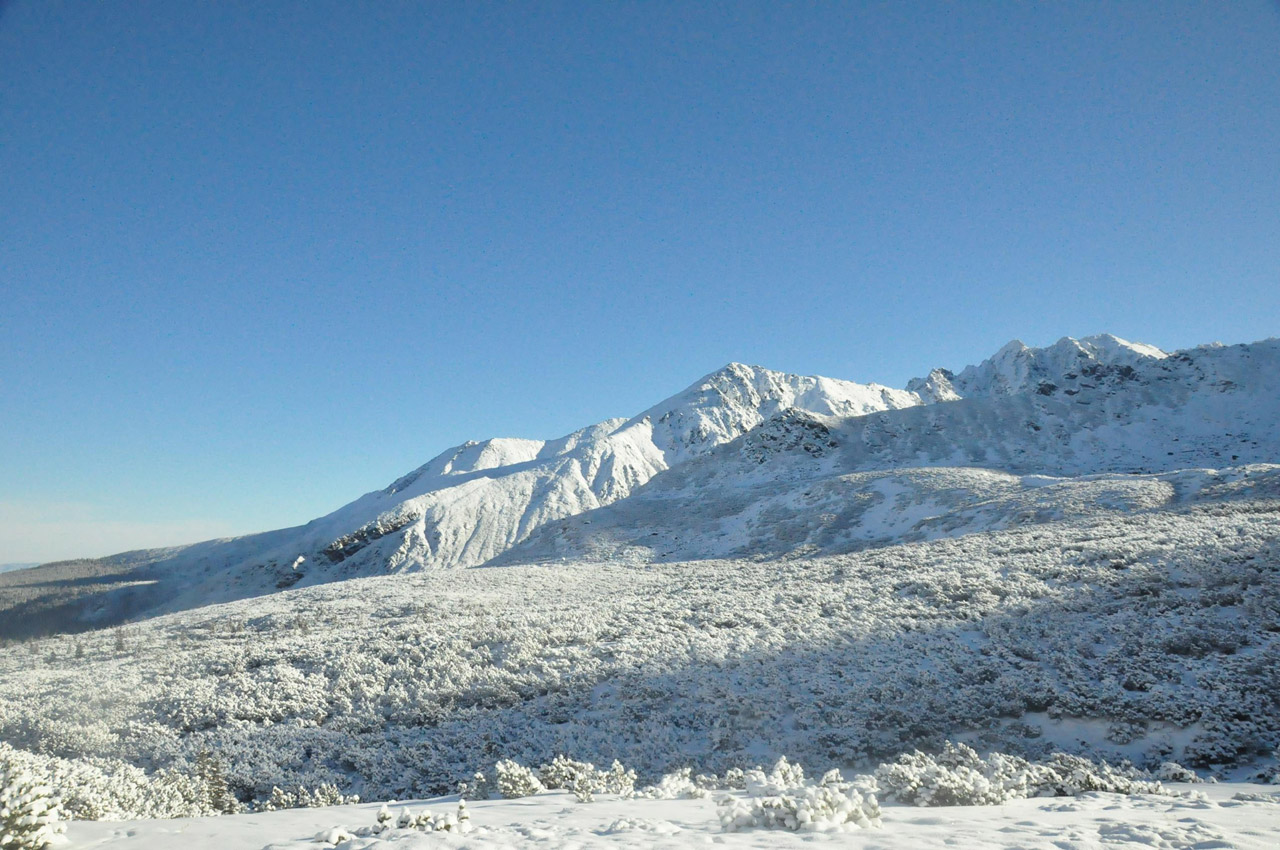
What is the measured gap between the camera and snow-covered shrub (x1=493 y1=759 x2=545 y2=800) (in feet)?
27.8

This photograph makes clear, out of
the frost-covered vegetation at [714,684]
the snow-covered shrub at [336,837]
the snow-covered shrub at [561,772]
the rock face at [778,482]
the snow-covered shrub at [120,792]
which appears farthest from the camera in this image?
the rock face at [778,482]

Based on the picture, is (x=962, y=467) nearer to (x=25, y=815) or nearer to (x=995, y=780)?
(x=995, y=780)

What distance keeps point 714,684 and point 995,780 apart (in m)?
6.39

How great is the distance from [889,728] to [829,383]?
19392 centimetres

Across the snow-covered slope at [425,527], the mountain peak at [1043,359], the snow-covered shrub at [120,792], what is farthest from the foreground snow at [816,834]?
the mountain peak at [1043,359]

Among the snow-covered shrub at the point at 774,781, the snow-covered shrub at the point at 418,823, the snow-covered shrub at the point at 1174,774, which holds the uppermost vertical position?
the snow-covered shrub at the point at 418,823

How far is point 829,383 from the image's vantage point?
194 m

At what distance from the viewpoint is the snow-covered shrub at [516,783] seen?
846 cm

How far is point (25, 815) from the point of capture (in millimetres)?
5168

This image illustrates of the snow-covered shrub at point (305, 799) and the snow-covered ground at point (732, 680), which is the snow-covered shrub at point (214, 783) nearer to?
the snow-covered ground at point (732, 680)

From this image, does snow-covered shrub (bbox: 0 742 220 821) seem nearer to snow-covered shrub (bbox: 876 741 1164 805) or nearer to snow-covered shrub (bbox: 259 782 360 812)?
snow-covered shrub (bbox: 259 782 360 812)

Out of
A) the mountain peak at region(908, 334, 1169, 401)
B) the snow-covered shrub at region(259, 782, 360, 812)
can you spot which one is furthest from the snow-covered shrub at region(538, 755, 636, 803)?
the mountain peak at region(908, 334, 1169, 401)

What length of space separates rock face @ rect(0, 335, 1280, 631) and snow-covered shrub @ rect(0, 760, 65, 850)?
117ft

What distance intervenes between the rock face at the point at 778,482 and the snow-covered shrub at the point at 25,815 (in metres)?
35.5
